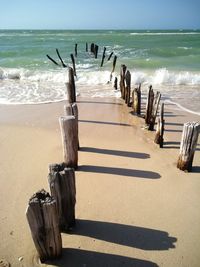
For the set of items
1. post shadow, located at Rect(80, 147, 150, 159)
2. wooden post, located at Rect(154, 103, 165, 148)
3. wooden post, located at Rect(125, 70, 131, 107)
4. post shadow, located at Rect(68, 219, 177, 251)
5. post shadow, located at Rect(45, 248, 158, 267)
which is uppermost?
wooden post, located at Rect(125, 70, 131, 107)

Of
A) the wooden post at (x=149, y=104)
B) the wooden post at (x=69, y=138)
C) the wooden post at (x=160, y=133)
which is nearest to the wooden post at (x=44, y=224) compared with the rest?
the wooden post at (x=69, y=138)

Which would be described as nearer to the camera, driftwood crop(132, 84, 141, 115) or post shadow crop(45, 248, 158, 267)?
post shadow crop(45, 248, 158, 267)

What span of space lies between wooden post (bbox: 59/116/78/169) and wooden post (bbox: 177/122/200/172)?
207cm

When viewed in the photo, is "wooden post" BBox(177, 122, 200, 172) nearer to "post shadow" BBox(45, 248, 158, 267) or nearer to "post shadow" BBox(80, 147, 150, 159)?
"post shadow" BBox(80, 147, 150, 159)

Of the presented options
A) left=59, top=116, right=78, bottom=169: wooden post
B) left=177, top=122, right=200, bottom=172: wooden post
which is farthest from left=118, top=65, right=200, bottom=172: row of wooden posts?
left=59, top=116, right=78, bottom=169: wooden post

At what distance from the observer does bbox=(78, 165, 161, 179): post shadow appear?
5.42 m

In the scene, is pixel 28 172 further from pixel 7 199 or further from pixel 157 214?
pixel 157 214

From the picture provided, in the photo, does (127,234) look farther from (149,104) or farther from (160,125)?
(149,104)

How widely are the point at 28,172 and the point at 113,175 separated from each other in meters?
1.72

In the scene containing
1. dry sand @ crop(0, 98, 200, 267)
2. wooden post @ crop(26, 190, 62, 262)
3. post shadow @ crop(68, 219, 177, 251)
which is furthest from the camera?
post shadow @ crop(68, 219, 177, 251)

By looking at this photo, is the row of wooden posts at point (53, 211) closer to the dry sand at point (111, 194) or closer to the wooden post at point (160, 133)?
the dry sand at point (111, 194)

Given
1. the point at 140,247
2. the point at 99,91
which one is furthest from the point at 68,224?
the point at 99,91

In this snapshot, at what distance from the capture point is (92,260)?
3535mm

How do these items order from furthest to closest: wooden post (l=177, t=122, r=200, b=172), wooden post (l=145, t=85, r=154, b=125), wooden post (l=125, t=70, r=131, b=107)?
wooden post (l=125, t=70, r=131, b=107), wooden post (l=145, t=85, r=154, b=125), wooden post (l=177, t=122, r=200, b=172)
